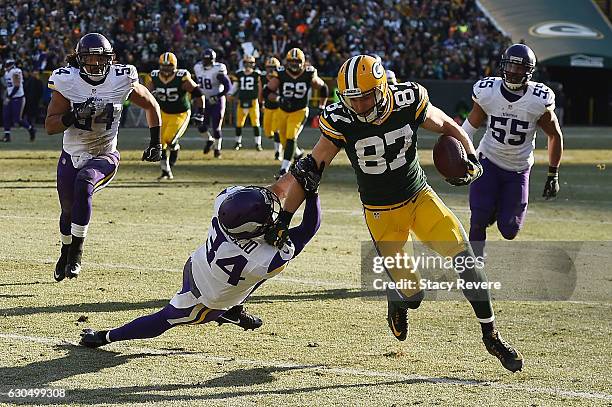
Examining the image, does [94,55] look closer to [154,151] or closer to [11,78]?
[154,151]

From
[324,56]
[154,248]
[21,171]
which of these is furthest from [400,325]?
[324,56]

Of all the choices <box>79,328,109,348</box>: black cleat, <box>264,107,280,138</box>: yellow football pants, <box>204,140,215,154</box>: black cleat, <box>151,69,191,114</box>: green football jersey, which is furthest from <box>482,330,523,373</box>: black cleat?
<box>204,140,215,154</box>: black cleat

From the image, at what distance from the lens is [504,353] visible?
5.36m

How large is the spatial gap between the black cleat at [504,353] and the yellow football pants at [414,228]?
1.67ft

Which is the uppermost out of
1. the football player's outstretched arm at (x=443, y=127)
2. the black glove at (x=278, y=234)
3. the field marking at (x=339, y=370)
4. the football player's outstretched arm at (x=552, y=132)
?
the football player's outstretched arm at (x=443, y=127)

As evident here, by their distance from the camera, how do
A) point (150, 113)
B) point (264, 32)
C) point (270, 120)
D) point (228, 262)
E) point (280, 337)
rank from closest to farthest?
point (228, 262)
point (280, 337)
point (150, 113)
point (270, 120)
point (264, 32)

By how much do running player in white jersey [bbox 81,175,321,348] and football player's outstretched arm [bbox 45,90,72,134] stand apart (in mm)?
2349

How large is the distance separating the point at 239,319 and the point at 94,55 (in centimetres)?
258

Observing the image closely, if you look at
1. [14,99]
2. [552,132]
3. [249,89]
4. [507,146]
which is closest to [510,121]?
[507,146]

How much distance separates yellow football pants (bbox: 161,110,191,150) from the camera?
14.6 m

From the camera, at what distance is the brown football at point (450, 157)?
5715mm

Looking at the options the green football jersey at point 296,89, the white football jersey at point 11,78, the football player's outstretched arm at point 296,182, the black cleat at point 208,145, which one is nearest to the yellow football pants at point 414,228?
the football player's outstretched arm at point 296,182

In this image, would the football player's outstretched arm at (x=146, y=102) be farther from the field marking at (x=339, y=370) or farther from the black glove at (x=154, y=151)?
the field marking at (x=339, y=370)

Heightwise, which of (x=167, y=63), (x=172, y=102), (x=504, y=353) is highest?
(x=504, y=353)
